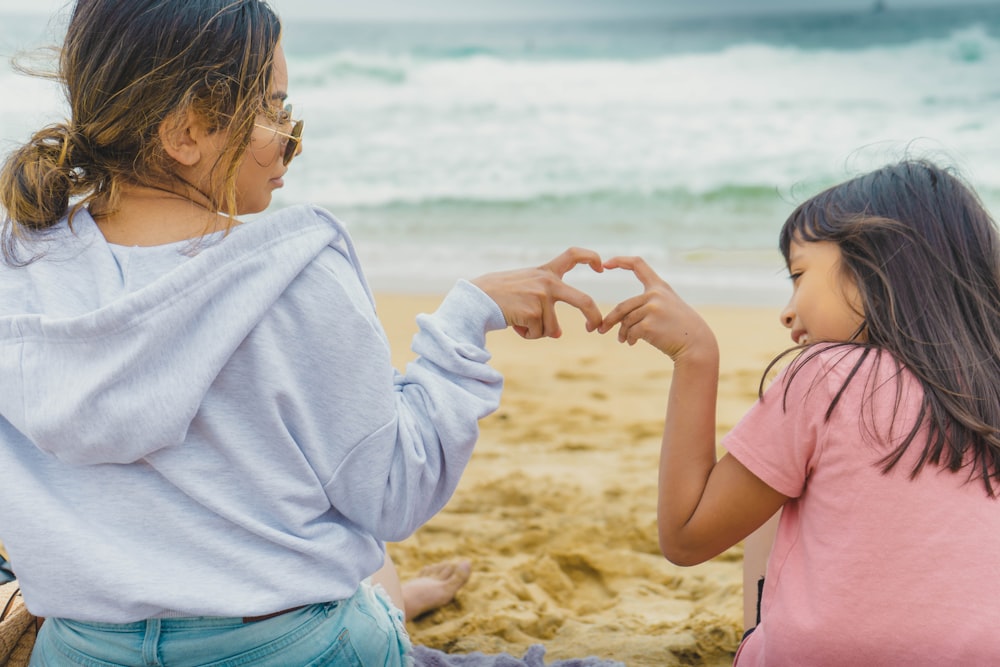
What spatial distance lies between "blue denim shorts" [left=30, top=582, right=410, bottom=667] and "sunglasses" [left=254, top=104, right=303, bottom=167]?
0.72m

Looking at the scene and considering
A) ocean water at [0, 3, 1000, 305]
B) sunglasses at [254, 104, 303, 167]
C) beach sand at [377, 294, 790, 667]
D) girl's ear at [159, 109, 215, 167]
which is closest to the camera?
girl's ear at [159, 109, 215, 167]

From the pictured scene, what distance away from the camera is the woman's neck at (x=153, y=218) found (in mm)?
1522

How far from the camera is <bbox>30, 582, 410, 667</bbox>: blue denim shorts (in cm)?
152

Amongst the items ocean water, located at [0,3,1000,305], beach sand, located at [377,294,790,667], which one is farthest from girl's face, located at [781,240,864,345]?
ocean water, located at [0,3,1000,305]

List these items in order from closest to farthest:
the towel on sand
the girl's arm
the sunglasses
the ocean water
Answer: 1. the sunglasses
2. the girl's arm
3. the towel on sand
4. the ocean water

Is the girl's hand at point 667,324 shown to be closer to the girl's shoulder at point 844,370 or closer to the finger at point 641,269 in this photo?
the finger at point 641,269

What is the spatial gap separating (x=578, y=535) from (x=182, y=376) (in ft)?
6.74

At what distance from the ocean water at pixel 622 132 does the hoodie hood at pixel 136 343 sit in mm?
4896

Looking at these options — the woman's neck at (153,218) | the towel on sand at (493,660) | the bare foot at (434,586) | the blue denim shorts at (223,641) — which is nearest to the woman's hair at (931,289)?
the blue denim shorts at (223,641)

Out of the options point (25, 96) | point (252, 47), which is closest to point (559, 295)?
point (252, 47)

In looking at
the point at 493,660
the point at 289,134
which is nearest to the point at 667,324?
the point at 289,134

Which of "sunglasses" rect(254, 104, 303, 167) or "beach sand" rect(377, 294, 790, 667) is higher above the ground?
"sunglasses" rect(254, 104, 303, 167)

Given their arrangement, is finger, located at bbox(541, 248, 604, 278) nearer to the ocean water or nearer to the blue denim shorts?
the blue denim shorts

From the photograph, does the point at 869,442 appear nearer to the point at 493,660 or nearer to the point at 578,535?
the point at 493,660
